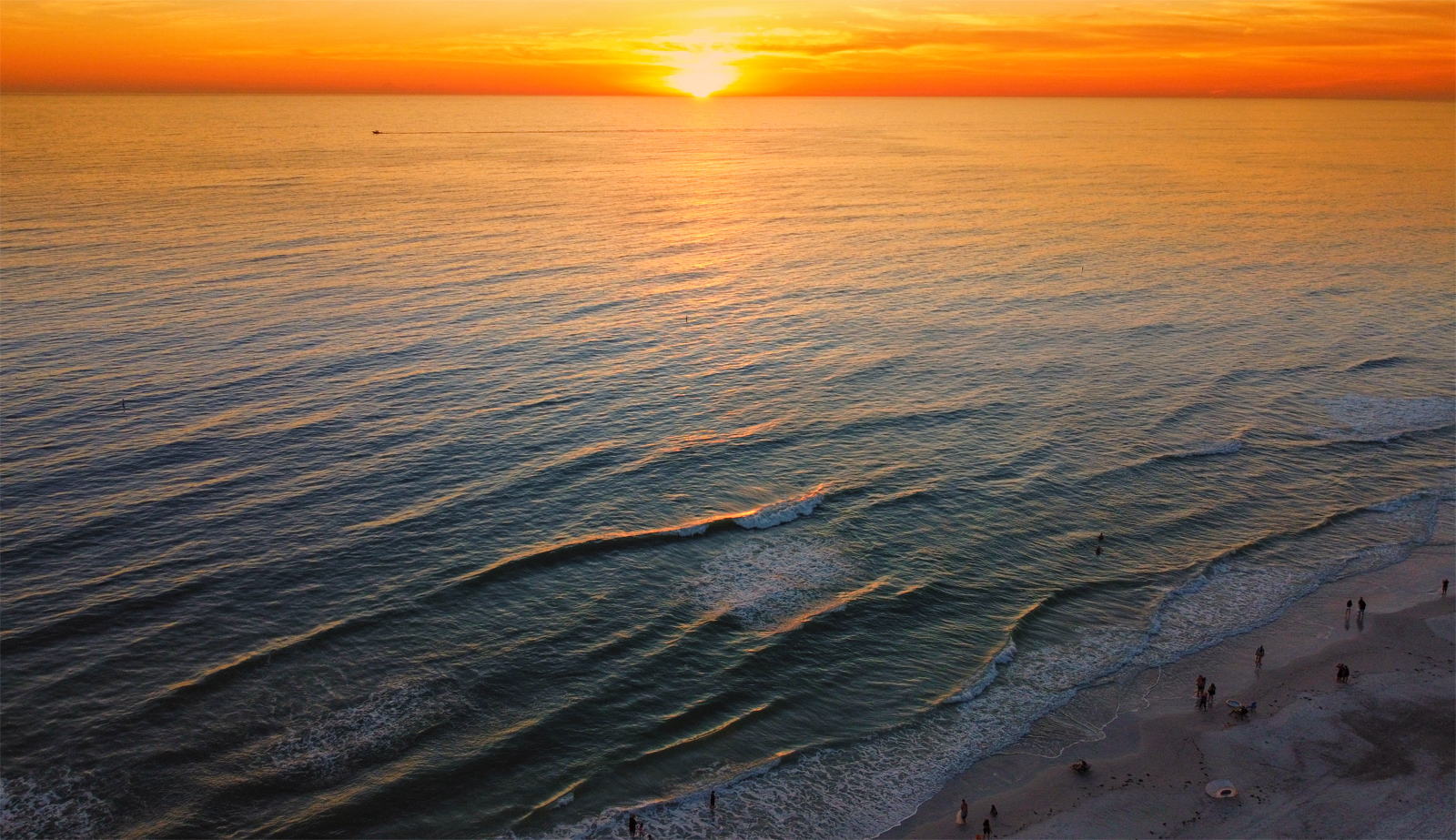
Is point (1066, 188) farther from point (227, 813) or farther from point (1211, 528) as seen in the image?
point (227, 813)

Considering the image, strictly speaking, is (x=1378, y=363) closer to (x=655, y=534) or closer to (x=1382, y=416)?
(x=1382, y=416)

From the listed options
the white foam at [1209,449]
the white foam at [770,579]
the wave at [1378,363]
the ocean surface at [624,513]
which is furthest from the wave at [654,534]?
the wave at [1378,363]

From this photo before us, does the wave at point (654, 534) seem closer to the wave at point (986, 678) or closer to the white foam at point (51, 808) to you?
the wave at point (986, 678)

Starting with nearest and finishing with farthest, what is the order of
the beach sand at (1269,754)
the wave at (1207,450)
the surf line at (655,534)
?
the beach sand at (1269,754)
the surf line at (655,534)
the wave at (1207,450)

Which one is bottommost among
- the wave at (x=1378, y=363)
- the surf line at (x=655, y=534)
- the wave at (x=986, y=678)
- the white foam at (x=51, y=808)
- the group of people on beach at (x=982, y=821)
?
the group of people on beach at (x=982, y=821)

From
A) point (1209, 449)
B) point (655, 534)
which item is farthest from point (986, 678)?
point (1209, 449)

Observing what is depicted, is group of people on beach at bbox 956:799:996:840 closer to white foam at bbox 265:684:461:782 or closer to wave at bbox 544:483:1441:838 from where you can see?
wave at bbox 544:483:1441:838

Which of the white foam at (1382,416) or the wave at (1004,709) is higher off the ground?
the white foam at (1382,416)
